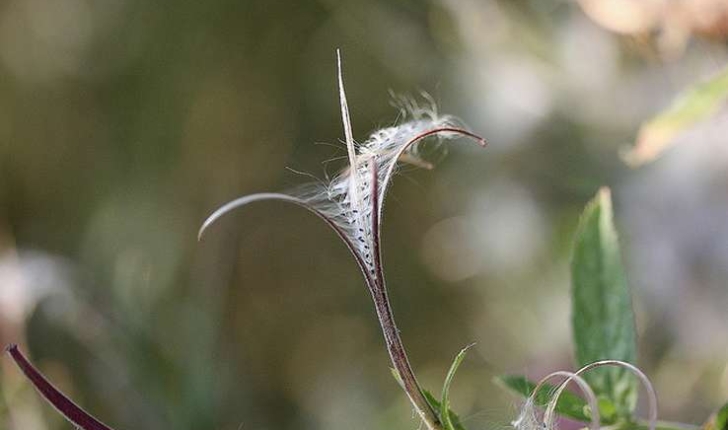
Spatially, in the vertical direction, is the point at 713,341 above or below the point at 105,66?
below

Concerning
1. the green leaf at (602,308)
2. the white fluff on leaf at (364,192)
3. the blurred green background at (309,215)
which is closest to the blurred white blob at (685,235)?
the blurred green background at (309,215)

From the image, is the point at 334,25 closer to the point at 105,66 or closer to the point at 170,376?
the point at 105,66

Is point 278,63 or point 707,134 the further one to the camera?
point 278,63

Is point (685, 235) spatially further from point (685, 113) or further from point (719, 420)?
point (719, 420)

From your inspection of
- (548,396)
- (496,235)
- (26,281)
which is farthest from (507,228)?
(548,396)

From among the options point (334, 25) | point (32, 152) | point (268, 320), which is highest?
point (334, 25)

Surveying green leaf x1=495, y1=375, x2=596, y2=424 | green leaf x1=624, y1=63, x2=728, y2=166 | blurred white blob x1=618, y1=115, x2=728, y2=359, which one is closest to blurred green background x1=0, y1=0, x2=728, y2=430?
blurred white blob x1=618, y1=115, x2=728, y2=359

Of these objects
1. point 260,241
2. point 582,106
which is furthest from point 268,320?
point 582,106
